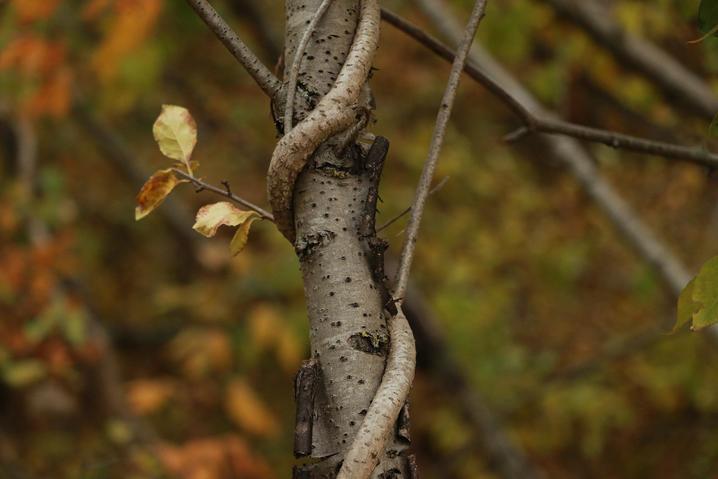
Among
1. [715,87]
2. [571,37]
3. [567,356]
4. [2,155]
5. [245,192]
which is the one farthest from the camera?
[2,155]

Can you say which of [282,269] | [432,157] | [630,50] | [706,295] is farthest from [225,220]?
[282,269]

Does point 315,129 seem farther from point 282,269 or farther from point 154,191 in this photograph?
point 282,269

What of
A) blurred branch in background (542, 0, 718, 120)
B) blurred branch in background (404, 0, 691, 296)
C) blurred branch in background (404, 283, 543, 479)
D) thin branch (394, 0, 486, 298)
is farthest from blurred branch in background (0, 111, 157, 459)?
thin branch (394, 0, 486, 298)

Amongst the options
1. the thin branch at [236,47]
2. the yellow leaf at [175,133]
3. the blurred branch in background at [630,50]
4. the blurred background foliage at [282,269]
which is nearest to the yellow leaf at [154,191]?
the yellow leaf at [175,133]

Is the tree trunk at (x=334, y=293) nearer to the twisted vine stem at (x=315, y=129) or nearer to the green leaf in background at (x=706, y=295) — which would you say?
the twisted vine stem at (x=315, y=129)

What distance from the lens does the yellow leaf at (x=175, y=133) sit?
1.18 m

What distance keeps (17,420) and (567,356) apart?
12.7ft

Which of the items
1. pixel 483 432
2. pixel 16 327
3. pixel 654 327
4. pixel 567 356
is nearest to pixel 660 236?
pixel 654 327

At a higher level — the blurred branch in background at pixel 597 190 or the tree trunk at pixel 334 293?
the blurred branch in background at pixel 597 190

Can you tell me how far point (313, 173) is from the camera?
98cm

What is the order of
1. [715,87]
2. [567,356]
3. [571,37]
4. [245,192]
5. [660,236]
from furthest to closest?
[245,192], [567,356], [660,236], [571,37], [715,87]

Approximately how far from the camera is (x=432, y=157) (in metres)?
1.09

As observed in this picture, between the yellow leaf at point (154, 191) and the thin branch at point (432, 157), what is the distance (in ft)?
1.14

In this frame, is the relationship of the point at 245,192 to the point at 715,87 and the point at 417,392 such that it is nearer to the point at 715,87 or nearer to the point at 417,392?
the point at 417,392
